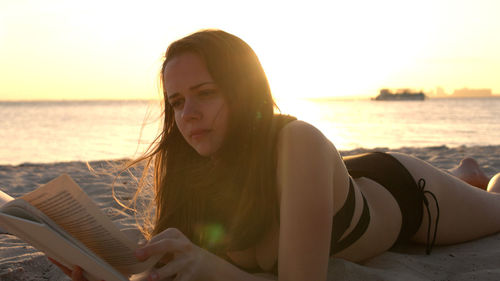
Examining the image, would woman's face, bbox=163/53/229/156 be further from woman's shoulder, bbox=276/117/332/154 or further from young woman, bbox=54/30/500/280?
woman's shoulder, bbox=276/117/332/154

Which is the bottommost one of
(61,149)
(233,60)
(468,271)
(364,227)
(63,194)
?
(61,149)

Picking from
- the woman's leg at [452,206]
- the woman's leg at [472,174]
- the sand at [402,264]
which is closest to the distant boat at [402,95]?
the woman's leg at [472,174]

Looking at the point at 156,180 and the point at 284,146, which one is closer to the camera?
the point at 284,146

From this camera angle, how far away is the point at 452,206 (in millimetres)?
2672

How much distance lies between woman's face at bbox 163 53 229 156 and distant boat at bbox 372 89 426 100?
279 ft

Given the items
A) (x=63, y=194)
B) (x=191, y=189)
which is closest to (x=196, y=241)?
(x=191, y=189)

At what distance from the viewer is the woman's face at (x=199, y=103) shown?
5.92 ft

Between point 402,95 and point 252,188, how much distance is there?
8600cm

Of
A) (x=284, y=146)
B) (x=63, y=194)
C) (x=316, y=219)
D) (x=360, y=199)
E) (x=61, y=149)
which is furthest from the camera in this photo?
(x=61, y=149)

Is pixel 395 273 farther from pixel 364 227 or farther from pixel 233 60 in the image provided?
pixel 233 60

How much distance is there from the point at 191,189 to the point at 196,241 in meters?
0.28

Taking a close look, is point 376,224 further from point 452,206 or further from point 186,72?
point 186,72

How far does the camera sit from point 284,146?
5.64 ft

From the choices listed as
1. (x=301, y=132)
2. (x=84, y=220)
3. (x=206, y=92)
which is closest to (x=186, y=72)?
(x=206, y=92)
